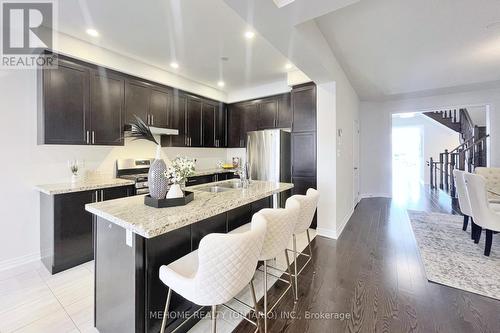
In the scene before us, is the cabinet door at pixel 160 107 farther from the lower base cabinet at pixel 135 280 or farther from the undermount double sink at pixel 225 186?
the lower base cabinet at pixel 135 280

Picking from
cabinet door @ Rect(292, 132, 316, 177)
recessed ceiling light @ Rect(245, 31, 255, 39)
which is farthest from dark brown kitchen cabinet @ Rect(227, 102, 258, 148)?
recessed ceiling light @ Rect(245, 31, 255, 39)

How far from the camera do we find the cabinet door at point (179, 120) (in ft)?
13.3

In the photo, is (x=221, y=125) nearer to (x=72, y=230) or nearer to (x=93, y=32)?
(x=93, y=32)

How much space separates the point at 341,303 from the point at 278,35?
8.47 ft

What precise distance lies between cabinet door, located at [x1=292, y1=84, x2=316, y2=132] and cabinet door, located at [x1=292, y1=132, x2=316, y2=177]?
14cm

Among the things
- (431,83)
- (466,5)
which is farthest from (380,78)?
(466,5)

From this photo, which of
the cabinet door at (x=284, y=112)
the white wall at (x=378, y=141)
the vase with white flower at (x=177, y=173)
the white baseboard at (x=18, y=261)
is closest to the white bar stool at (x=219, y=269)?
the vase with white flower at (x=177, y=173)

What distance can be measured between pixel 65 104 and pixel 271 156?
312cm

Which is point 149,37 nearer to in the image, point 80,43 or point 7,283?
point 80,43

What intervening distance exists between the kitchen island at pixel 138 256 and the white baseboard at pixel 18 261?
1.87 metres

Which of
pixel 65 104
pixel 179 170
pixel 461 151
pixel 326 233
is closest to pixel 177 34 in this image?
pixel 65 104

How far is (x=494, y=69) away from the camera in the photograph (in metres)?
3.74

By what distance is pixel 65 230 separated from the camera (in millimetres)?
2451

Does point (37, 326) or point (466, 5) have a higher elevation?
point (466, 5)
